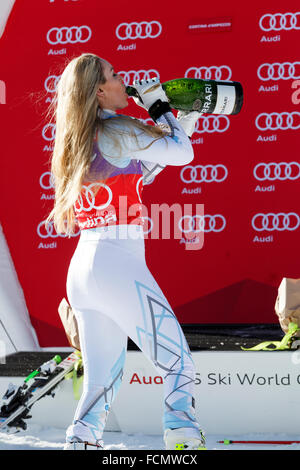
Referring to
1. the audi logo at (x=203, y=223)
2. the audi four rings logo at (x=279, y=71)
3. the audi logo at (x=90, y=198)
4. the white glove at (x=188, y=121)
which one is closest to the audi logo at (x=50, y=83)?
the audi logo at (x=203, y=223)

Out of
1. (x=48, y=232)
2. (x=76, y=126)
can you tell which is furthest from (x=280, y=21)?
(x=76, y=126)

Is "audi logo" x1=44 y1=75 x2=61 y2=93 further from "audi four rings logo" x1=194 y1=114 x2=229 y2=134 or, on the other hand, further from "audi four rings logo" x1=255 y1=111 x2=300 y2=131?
"audi four rings logo" x1=255 y1=111 x2=300 y2=131

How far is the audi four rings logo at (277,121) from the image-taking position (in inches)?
145

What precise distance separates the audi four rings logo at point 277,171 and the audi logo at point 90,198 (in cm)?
219

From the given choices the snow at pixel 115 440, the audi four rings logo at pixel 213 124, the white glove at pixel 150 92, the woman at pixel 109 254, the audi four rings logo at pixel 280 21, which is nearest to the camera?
the woman at pixel 109 254

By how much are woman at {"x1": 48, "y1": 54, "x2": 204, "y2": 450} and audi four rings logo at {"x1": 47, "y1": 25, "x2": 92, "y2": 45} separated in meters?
2.27

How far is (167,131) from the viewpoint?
1.76 metres

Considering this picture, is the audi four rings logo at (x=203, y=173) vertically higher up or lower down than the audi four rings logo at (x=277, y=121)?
lower down

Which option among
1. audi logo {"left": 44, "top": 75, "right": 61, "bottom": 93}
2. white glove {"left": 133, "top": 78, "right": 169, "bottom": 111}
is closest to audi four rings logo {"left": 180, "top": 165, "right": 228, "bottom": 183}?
audi logo {"left": 44, "top": 75, "right": 61, "bottom": 93}

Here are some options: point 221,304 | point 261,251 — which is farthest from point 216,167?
point 221,304

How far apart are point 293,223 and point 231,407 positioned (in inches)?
57.6

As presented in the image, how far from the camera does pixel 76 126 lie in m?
1.69

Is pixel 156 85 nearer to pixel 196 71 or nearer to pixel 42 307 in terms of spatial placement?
pixel 196 71

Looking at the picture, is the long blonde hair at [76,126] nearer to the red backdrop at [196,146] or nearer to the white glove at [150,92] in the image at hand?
the white glove at [150,92]
